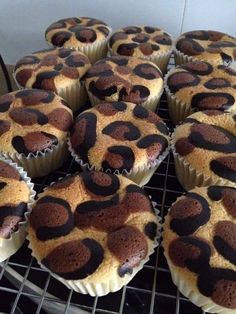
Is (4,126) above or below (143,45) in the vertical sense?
below

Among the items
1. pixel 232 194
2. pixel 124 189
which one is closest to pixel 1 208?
pixel 124 189

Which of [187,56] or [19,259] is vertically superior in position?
[187,56]

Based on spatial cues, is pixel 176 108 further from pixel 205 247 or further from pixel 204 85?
pixel 205 247

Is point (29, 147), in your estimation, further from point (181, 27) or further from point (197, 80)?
point (181, 27)

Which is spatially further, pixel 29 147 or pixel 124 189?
pixel 29 147

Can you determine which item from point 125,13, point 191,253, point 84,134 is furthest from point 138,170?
point 125,13

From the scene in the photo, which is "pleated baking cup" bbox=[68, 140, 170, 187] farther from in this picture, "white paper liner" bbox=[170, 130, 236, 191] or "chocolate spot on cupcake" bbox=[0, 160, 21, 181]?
"chocolate spot on cupcake" bbox=[0, 160, 21, 181]
